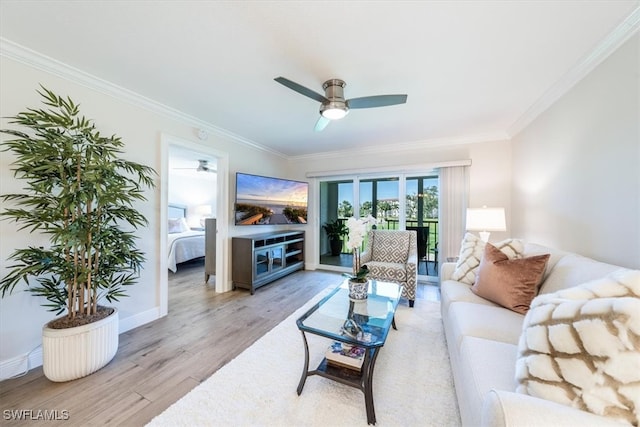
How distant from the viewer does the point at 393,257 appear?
133 inches

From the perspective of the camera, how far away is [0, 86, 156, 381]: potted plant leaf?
4.96 ft

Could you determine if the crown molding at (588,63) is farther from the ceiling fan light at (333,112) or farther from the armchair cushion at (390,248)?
the armchair cushion at (390,248)

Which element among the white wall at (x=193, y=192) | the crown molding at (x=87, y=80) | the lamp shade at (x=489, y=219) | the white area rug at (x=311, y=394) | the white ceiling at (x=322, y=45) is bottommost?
the white area rug at (x=311, y=394)

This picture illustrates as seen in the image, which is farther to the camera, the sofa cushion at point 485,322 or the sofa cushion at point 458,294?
the sofa cushion at point 458,294

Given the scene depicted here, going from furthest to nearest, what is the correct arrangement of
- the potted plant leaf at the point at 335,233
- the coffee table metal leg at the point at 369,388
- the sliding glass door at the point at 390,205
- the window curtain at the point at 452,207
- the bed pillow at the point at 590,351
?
the potted plant leaf at the point at 335,233 < the sliding glass door at the point at 390,205 < the window curtain at the point at 452,207 < the coffee table metal leg at the point at 369,388 < the bed pillow at the point at 590,351

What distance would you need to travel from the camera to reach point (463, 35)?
151cm

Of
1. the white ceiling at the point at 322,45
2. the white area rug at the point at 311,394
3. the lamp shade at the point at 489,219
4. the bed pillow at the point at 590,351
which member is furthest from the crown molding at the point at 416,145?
the bed pillow at the point at 590,351

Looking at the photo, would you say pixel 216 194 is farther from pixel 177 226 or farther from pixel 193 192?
pixel 193 192

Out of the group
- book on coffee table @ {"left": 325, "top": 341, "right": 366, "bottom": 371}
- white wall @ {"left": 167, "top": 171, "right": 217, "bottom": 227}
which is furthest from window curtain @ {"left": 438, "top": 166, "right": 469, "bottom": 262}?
white wall @ {"left": 167, "top": 171, "right": 217, "bottom": 227}

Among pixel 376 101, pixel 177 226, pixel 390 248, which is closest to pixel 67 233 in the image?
pixel 376 101

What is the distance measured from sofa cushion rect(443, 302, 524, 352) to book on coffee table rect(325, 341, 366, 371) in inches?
24.3

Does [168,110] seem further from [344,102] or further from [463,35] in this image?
[463,35]

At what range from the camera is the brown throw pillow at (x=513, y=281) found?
1.61 metres

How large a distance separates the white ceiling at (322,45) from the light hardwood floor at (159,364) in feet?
7.74
